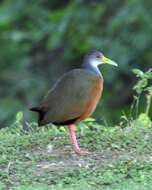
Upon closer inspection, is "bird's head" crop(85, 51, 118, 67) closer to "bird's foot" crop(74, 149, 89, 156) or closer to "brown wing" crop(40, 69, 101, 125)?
"brown wing" crop(40, 69, 101, 125)

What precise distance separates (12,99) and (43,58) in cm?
245

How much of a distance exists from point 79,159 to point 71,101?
1.96 feet

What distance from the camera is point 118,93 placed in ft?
61.3

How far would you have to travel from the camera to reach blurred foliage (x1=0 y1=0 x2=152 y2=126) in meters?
17.3

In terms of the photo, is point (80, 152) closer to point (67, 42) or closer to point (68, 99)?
point (68, 99)

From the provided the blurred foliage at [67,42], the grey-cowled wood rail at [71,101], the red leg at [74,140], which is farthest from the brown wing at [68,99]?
the blurred foliage at [67,42]

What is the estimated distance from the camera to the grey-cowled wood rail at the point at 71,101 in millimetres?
9266

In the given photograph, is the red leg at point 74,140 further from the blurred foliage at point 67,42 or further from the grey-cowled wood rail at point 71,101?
the blurred foliage at point 67,42

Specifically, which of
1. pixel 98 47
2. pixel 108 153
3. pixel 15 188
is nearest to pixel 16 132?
pixel 108 153

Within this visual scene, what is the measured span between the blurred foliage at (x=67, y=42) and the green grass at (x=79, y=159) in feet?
22.2

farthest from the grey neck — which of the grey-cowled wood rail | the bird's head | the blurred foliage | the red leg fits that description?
the blurred foliage

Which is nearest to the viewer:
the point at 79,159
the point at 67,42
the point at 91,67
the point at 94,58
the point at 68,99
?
the point at 79,159

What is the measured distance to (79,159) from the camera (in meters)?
9.08

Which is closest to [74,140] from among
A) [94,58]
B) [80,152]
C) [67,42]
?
[80,152]
